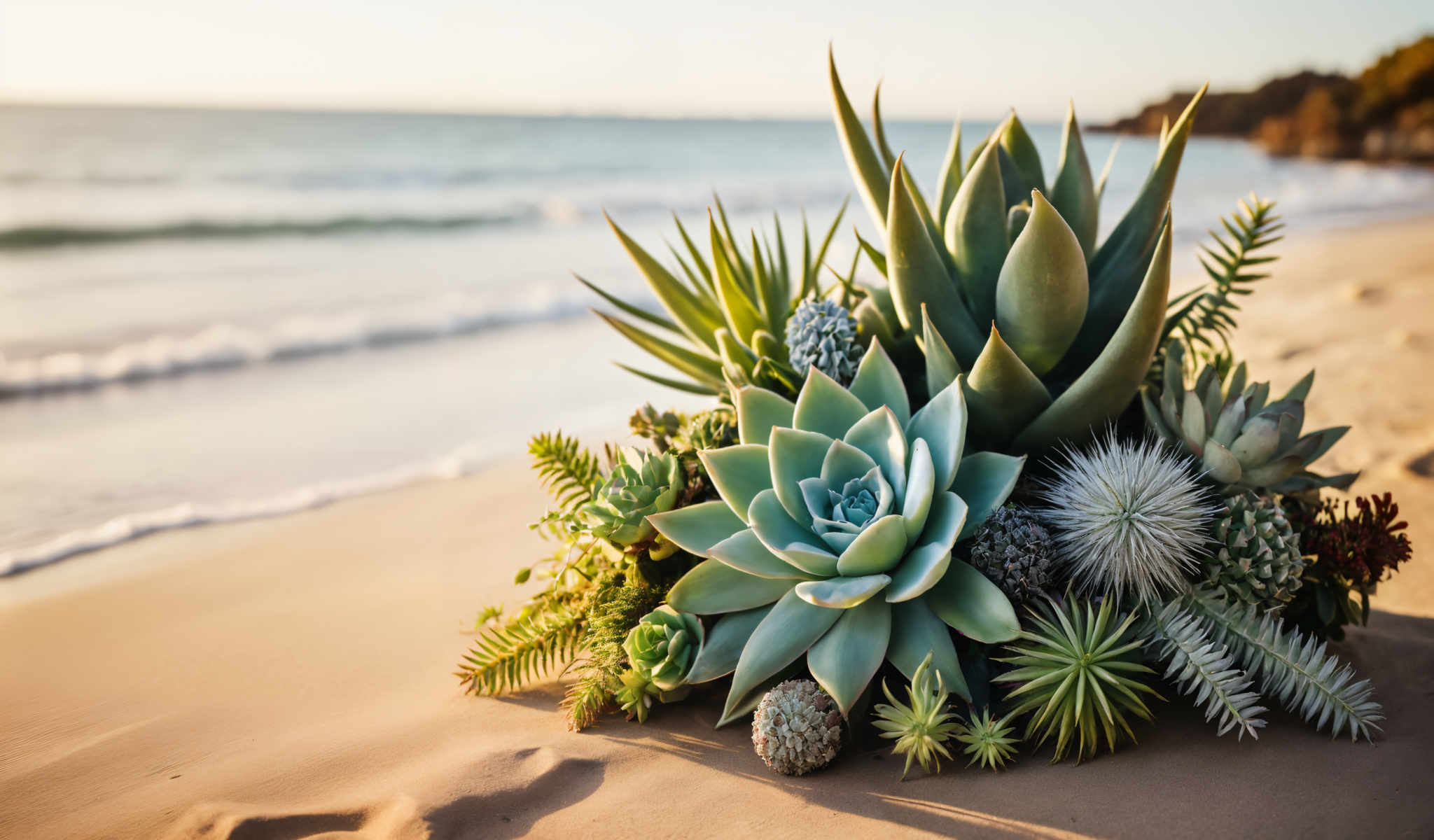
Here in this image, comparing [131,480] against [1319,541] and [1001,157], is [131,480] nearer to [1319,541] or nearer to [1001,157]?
[1001,157]

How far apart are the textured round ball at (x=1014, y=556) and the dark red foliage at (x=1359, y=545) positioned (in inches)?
25.7

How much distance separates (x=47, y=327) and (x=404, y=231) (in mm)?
6198

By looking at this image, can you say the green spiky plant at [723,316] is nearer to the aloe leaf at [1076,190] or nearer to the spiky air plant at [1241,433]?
the aloe leaf at [1076,190]

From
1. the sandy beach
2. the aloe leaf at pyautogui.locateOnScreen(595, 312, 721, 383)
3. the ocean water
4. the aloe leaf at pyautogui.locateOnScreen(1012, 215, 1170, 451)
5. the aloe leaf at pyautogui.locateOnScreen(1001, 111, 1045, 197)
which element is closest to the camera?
the sandy beach

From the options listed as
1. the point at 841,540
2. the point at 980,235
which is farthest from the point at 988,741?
the point at 980,235

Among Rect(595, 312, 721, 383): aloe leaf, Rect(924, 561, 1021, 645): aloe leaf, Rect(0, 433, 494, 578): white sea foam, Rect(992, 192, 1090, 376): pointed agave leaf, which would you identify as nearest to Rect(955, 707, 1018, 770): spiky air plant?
Rect(924, 561, 1021, 645): aloe leaf

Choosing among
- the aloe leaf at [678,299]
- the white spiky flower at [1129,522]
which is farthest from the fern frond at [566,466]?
the white spiky flower at [1129,522]

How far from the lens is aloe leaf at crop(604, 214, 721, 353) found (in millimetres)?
2396

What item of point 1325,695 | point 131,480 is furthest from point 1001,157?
point 131,480

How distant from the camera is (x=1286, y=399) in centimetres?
193

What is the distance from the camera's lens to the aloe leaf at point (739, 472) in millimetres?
1824

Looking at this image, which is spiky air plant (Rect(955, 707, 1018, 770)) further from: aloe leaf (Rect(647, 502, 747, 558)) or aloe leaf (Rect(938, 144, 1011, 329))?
aloe leaf (Rect(938, 144, 1011, 329))

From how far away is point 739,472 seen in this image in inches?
73.2

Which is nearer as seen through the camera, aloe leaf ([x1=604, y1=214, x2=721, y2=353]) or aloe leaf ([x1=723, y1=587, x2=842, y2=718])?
aloe leaf ([x1=723, y1=587, x2=842, y2=718])
